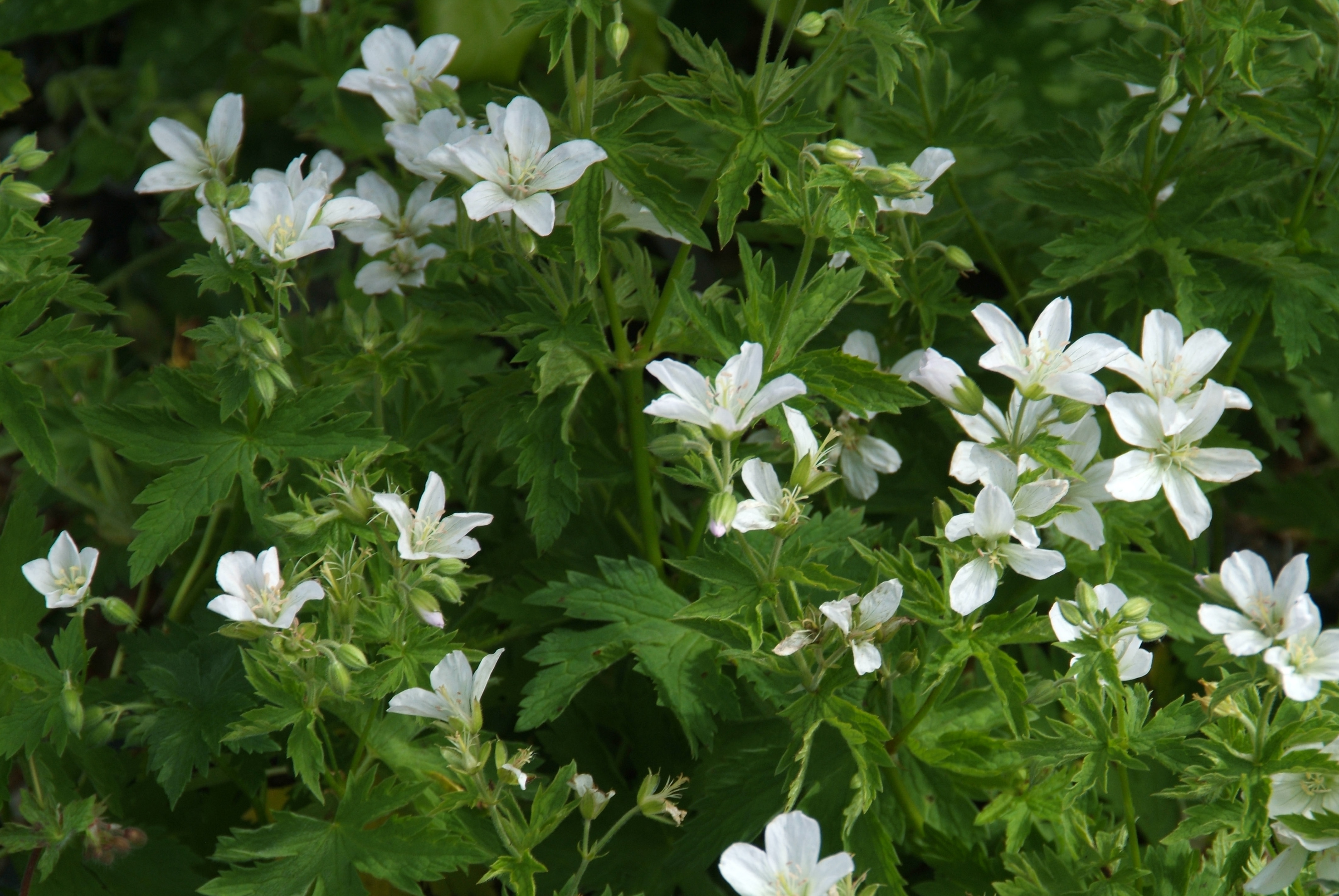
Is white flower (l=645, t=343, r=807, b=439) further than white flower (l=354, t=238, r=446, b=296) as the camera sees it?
No

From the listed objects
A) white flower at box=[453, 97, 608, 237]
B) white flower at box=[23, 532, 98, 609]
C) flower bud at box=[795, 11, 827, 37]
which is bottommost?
white flower at box=[23, 532, 98, 609]

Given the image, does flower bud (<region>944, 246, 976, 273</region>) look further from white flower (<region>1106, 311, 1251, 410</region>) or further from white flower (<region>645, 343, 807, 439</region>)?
white flower (<region>645, 343, 807, 439</region>)

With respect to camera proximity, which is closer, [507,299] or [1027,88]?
[507,299]

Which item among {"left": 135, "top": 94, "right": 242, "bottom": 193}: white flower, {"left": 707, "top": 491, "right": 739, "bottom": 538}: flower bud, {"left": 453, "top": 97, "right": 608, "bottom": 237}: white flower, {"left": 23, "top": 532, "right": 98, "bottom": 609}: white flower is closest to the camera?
{"left": 707, "top": 491, "right": 739, "bottom": 538}: flower bud

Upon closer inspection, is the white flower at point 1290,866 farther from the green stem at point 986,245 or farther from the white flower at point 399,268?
the white flower at point 399,268

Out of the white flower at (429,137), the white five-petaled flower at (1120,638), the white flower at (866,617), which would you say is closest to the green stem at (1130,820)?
the white five-petaled flower at (1120,638)

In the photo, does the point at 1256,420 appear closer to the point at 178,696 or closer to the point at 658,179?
the point at 658,179

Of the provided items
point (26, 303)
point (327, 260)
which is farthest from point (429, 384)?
point (327, 260)

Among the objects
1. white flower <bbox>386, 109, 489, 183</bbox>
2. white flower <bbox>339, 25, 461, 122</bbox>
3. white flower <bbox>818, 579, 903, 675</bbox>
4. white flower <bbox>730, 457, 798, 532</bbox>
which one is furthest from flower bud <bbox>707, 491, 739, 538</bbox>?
white flower <bbox>339, 25, 461, 122</bbox>

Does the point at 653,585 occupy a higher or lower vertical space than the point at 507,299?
lower
